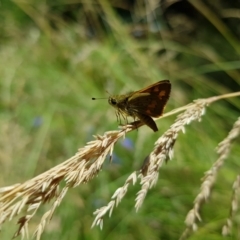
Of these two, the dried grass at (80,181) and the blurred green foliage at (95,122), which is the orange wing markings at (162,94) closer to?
the dried grass at (80,181)

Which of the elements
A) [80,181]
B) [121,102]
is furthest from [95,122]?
[80,181]

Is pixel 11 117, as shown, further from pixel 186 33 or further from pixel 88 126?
pixel 186 33

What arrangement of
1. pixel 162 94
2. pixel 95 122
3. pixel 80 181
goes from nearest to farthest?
pixel 80 181 < pixel 162 94 < pixel 95 122

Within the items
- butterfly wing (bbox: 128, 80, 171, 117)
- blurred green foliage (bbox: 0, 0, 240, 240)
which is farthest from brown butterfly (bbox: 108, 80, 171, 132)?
blurred green foliage (bbox: 0, 0, 240, 240)

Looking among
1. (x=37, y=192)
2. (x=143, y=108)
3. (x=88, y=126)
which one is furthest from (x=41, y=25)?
(x=37, y=192)

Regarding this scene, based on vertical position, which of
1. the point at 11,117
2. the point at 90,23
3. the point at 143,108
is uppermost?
the point at 143,108

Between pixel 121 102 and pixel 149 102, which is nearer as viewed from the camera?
pixel 149 102

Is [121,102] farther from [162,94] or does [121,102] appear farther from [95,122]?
Result: [95,122]

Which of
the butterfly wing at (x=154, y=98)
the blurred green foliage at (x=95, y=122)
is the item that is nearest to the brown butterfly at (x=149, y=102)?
the butterfly wing at (x=154, y=98)
